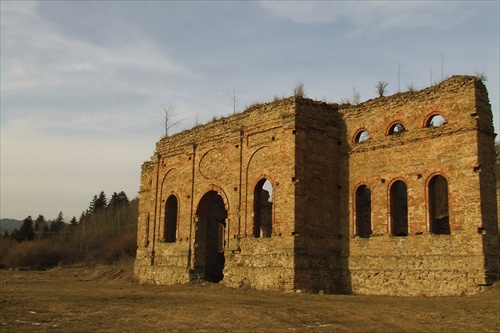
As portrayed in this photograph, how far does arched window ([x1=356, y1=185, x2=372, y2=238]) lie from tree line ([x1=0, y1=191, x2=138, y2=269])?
30.0 meters

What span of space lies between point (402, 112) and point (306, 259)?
6.09 meters

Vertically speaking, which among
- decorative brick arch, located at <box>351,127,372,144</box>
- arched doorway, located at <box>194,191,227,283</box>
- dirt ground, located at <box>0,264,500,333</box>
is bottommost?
dirt ground, located at <box>0,264,500,333</box>

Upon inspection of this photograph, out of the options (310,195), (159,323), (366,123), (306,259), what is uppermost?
(366,123)

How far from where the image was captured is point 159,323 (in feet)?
36.9

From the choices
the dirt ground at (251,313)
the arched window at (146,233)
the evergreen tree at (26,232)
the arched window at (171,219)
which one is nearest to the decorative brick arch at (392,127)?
the dirt ground at (251,313)

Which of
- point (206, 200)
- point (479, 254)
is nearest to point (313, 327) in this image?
point (479, 254)

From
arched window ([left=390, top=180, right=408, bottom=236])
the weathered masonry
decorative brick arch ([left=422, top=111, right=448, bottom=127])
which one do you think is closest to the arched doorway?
the weathered masonry

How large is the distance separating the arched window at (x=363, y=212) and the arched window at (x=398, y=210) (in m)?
1.10

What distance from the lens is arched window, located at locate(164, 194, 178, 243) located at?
24.5 meters

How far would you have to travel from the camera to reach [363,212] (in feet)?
65.4

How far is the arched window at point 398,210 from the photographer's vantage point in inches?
716

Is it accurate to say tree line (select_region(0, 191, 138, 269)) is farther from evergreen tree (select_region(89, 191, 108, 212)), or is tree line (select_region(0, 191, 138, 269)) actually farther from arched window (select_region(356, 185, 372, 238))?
arched window (select_region(356, 185, 372, 238))

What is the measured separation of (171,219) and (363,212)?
948cm

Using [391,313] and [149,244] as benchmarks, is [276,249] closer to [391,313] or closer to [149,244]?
[391,313]
